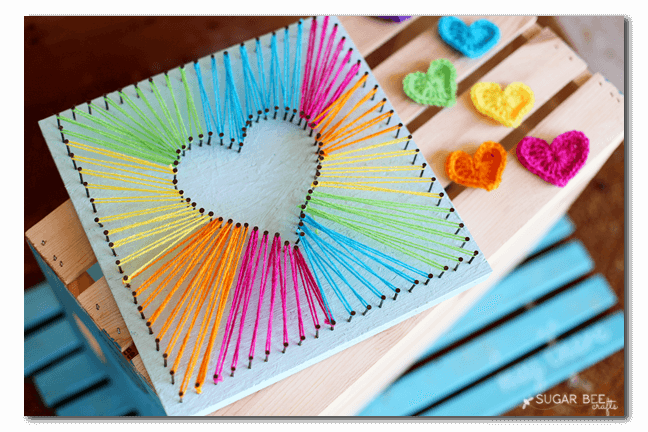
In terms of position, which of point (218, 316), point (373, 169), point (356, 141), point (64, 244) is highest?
point (64, 244)

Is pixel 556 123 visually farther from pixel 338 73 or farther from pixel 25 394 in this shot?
pixel 25 394

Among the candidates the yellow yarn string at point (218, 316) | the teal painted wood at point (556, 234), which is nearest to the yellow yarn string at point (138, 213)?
the yellow yarn string at point (218, 316)

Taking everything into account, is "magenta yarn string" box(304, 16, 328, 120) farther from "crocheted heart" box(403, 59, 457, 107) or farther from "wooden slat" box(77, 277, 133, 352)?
"wooden slat" box(77, 277, 133, 352)

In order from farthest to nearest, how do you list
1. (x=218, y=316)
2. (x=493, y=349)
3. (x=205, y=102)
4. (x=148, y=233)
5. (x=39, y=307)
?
(x=493, y=349) → (x=39, y=307) → (x=205, y=102) → (x=148, y=233) → (x=218, y=316)

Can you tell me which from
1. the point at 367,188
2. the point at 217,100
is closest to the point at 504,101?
the point at 367,188

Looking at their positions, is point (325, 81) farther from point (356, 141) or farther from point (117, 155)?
point (117, 155)

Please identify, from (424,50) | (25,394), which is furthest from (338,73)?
(25,394)
